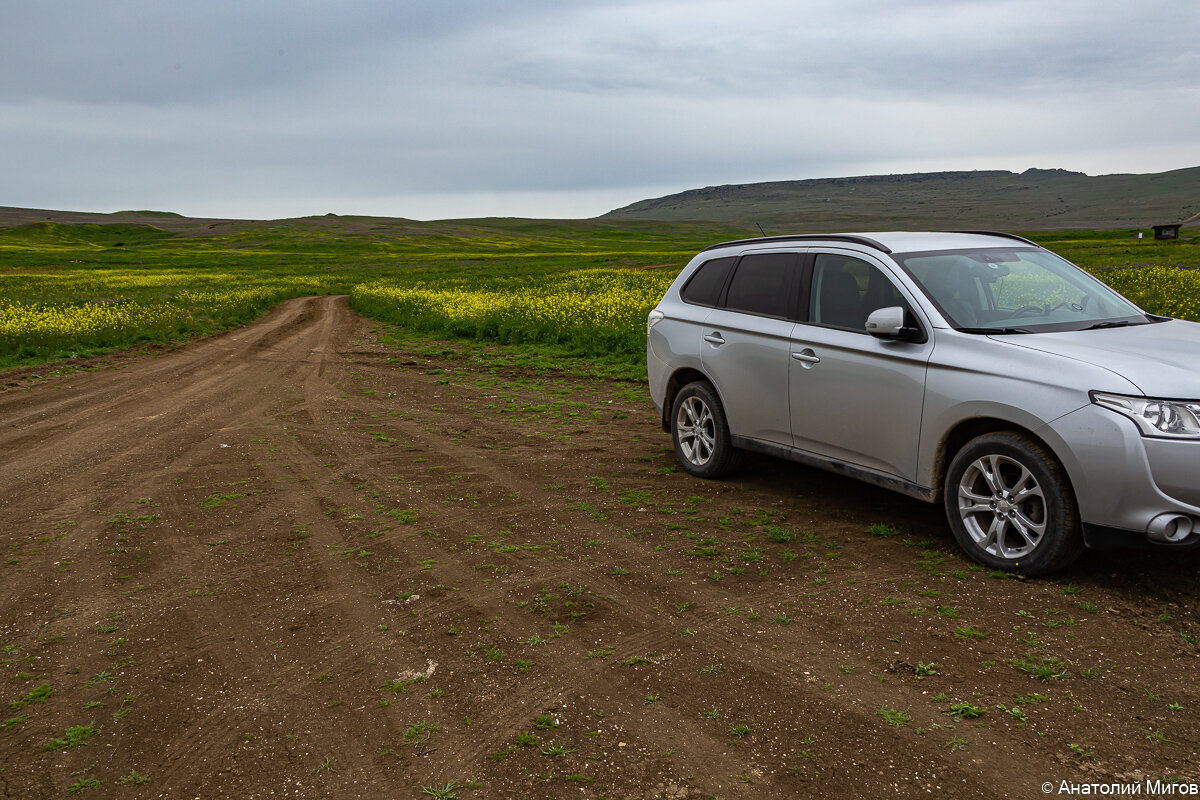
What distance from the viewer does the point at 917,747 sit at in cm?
324

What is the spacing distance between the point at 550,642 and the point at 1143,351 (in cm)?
343

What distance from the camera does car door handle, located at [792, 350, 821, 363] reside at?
5.96m

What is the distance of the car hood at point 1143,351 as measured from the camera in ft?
14.2

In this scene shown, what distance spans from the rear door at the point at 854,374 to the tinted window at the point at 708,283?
1.04 m

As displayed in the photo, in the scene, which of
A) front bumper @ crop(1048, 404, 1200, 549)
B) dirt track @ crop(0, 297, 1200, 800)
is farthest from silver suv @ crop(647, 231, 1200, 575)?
dirt track @ crop(0, 297, 1200, 800)

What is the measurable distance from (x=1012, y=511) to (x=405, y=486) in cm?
447

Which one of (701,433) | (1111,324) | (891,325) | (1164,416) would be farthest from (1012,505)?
(701,433)

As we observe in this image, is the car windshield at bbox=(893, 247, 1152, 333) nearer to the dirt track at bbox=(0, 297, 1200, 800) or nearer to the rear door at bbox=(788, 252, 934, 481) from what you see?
the rear door at bbox=(788, 252, 934, 481)

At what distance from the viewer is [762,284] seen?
22.1 feet

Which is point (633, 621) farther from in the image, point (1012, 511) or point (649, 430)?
point (649, 430)

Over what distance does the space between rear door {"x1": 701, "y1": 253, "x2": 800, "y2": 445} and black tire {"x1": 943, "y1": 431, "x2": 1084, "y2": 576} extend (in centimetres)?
145

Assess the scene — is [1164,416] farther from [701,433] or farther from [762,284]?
[701,433]

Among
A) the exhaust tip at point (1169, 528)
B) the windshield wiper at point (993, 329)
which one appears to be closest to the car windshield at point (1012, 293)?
the windshield wiper at point (993, 329)

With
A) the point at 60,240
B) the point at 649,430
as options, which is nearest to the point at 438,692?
the point at 649,430
